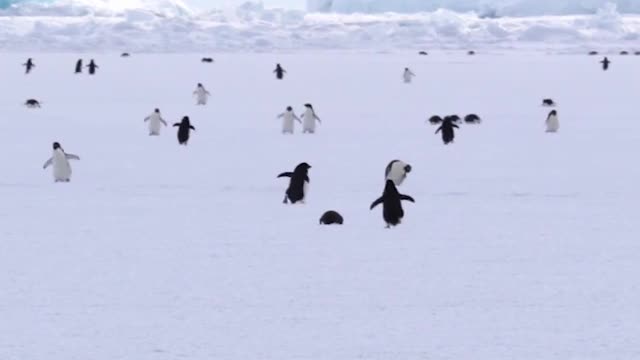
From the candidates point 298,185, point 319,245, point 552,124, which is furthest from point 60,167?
point 552,124

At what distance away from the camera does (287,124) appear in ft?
55.6

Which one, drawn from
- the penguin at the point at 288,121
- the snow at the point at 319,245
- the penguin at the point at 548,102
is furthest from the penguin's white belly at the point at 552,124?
the penguin at the point at 548,102

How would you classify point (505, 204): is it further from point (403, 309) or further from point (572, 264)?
point (403, 309)

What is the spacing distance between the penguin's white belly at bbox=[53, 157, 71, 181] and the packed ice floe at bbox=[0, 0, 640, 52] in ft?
171

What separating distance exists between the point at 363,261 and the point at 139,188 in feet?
14.0

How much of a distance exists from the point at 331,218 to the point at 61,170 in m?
3.64

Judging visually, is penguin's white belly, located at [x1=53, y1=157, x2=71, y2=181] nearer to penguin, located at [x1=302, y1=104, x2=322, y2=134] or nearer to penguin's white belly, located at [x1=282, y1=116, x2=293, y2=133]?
penguin's white belly, located at [x1=282, y1=116, x2=293, y2=133]

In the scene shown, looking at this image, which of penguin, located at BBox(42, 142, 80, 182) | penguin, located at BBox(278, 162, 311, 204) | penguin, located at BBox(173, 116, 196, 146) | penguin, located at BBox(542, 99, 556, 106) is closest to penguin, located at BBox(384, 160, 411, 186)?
penguin, located at BBox(278, 162, 311, 204)

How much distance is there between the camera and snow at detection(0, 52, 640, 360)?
5.04 m

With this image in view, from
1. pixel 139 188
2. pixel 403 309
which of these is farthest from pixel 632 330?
pixel 139 188

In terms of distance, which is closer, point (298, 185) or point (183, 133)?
point (298, 185)

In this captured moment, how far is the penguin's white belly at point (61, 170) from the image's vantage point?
11219 mm

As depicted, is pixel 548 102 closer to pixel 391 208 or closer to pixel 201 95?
pixel 201 95

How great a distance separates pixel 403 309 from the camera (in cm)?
562
